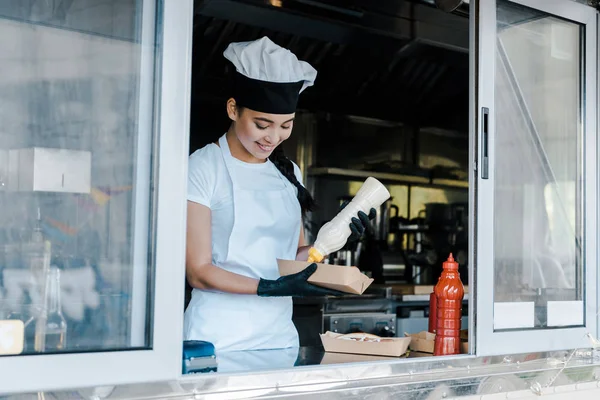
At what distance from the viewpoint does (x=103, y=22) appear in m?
1.86

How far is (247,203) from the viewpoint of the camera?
2.60m

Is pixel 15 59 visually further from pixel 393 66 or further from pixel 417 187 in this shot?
pixel 417 187

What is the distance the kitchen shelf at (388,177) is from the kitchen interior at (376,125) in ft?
0.04

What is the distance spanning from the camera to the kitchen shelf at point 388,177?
575cm

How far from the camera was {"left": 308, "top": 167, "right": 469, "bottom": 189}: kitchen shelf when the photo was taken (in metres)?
5.75

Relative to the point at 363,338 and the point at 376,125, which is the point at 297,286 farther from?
the point at 376,125

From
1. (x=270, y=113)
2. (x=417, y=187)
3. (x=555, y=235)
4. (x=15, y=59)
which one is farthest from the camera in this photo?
(x=417, y=187)

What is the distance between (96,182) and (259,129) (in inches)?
33.4

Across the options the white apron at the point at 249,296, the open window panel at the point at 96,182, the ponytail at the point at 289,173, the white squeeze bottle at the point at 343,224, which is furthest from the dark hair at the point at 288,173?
the open window panel at the point at 96,182

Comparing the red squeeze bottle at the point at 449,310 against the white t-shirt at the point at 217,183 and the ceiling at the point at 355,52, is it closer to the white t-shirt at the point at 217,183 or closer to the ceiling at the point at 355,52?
the white t-shirt at the point at 217,183

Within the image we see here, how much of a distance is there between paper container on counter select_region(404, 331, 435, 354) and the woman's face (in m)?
0.82

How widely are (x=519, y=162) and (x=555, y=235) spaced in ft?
1.10

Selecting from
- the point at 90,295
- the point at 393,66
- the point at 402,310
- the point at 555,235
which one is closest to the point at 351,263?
the point at 402,310

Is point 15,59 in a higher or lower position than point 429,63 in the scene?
Result: lower
